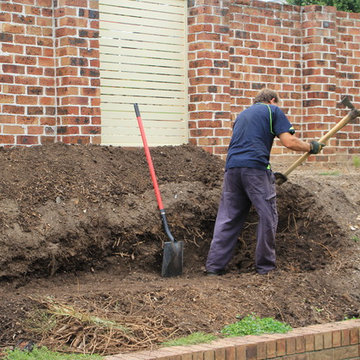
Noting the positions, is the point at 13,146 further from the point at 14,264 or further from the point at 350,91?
the point at 350,91

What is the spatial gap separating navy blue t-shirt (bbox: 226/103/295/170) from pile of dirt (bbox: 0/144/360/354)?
979 mm

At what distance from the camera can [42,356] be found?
5.06m

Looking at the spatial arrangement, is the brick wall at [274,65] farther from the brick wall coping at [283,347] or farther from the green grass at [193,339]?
the green grass at [193,339]

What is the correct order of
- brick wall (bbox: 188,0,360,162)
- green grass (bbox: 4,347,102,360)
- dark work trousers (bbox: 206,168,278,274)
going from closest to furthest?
green grass (bbox: 4,347,102,360) → dark work trousers (bbox: 206,168,278,274) → brick wall (bbox: 188,0,360,162)

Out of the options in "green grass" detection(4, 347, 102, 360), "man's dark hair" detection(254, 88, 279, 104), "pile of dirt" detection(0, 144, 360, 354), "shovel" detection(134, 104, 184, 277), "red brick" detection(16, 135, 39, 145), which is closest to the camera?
"green grass" detection(4, 347, 102, 360)

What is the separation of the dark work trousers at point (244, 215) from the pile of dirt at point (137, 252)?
0.85 feet

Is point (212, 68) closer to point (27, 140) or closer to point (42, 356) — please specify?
point (27, 140)

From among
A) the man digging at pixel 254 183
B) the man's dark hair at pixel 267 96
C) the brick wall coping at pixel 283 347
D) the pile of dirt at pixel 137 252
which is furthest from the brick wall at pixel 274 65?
the brick wall coping at pixel 283 347

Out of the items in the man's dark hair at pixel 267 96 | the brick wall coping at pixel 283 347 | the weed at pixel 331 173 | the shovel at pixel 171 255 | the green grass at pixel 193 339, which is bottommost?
the brick wall coping at pixel 283 347

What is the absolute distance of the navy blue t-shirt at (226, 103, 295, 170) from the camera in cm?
768

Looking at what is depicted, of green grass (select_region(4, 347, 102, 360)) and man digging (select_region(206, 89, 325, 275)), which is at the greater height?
man digging (select_region(206, 89, 325, 275))

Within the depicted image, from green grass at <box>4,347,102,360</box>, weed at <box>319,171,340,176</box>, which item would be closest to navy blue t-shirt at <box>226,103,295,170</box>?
weed at <box>319,171,340,176</box>

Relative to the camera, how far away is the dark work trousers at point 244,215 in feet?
24.9

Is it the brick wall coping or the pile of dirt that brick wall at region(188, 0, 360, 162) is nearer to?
the pile of dirt
